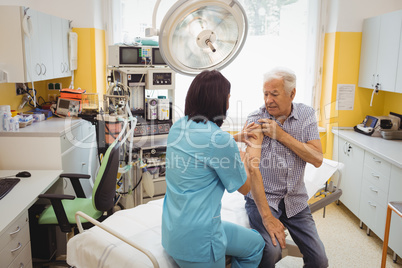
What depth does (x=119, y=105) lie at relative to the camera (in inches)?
119

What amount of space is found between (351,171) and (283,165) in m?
1.85

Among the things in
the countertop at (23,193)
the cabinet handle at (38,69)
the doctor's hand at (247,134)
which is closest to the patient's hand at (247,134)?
the doctor's hand at (247,134)

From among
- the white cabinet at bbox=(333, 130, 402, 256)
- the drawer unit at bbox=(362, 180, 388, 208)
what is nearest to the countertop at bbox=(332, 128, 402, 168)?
the white cabinet at bbox=(333, 130, 402, 256)

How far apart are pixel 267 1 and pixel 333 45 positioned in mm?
827

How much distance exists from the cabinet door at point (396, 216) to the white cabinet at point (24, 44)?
2777mm

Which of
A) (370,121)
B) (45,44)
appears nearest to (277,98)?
(45,44)

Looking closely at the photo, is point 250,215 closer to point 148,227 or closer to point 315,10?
point 148,227

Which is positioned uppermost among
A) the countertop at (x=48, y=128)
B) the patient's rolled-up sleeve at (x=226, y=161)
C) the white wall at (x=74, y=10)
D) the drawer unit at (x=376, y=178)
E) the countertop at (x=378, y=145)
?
the white wall at (x=74, y=10)

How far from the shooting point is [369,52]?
3586 millimetres

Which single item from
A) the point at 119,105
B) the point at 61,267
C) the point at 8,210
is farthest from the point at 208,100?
the point at 61,267

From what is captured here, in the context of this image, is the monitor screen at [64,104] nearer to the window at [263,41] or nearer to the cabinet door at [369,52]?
the window at [263,41]

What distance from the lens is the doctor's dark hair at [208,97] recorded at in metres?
1.51

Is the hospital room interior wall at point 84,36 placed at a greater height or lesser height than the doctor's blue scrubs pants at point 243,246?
greater

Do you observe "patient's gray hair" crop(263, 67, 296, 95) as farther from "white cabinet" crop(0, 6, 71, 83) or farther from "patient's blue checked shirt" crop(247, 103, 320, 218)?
"white cabinet" crop(0, 6, 71, 83)
